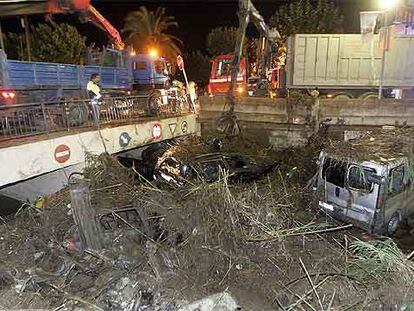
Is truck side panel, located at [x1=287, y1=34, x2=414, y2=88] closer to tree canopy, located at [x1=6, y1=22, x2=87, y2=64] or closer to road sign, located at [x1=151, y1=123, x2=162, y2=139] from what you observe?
road sign, located at [x1=151, y1=123, x2=162, y2=139]

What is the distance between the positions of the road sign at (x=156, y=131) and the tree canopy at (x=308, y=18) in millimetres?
14227

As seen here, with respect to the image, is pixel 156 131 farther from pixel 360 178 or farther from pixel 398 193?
pixel 398 193

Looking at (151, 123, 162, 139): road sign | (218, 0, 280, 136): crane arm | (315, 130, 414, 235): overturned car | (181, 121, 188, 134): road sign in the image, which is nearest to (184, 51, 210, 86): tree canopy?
(218, 0, 280, 136): crane arm

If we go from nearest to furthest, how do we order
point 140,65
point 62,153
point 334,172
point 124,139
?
point 334,172 < point 62,153 < point 124,139 < point 140,65

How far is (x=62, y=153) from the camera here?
337 inches

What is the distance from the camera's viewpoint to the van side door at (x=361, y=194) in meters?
6.98

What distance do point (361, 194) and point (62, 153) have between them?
6.76 metres

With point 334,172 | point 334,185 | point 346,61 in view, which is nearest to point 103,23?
point 346,61

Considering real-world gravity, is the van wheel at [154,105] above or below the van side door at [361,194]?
above

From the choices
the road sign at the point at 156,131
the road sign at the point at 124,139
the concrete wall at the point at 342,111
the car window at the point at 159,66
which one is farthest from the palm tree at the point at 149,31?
the road sign at the point at 124,139

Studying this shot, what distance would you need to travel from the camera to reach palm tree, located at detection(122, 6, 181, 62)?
108ft

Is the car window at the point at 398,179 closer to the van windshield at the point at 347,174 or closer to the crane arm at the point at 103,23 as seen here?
the van windshield at the point at 347,174

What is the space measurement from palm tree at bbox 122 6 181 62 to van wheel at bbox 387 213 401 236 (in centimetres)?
2774

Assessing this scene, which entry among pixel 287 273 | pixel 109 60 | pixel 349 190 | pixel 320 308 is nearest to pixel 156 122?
pixel 109 60
